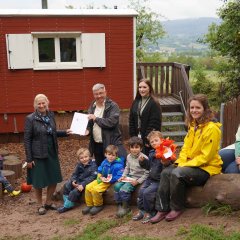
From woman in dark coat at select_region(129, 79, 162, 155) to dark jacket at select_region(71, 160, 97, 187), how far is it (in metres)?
0.82

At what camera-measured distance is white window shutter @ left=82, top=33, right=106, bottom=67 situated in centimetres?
1090

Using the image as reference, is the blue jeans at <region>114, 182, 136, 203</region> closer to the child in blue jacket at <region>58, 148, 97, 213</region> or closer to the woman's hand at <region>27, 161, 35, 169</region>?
the child in blue jacket at <region>58, 148, 97, 213</region>

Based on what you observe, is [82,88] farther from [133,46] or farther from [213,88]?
[213,88]

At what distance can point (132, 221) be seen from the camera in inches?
196

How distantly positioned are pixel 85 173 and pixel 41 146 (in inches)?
30.4

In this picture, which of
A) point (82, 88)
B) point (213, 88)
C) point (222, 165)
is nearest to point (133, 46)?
point (82, 88)

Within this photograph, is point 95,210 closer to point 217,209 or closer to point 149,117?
point 149,117

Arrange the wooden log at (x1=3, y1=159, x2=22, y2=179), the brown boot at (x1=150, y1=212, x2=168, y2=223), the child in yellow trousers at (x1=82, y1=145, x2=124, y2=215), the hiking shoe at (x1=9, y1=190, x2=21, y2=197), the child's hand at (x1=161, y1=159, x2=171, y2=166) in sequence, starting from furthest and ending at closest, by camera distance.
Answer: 1. the wooden log at (x1=3, y1=159, x2=22, y2=179)
2. the hiking shoe at (x1=9, y1=190, x2=21, y2=197)
3. the child in yellow trousers at (x1=82, y1=145, x2=124, y2=215)
4. the child's hand at (x1=161, y1=159, x2=171, y2=166)
5. the brown boot at (x1=150, y1=212, x2=168, y2=223)

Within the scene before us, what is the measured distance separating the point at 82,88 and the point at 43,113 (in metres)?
5.70

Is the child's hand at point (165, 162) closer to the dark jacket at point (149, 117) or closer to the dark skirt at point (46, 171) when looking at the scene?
the dark jacket at point (149, 117)

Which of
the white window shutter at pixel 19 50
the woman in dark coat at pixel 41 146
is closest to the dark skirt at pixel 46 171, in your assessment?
the woman in dark coat at pixel 41 146

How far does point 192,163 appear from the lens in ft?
14.7

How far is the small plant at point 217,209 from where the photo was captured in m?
4.52

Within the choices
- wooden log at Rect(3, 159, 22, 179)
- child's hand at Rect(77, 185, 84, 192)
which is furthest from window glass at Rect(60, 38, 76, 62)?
child's hand at Rect(77, 185, 84, 192)
